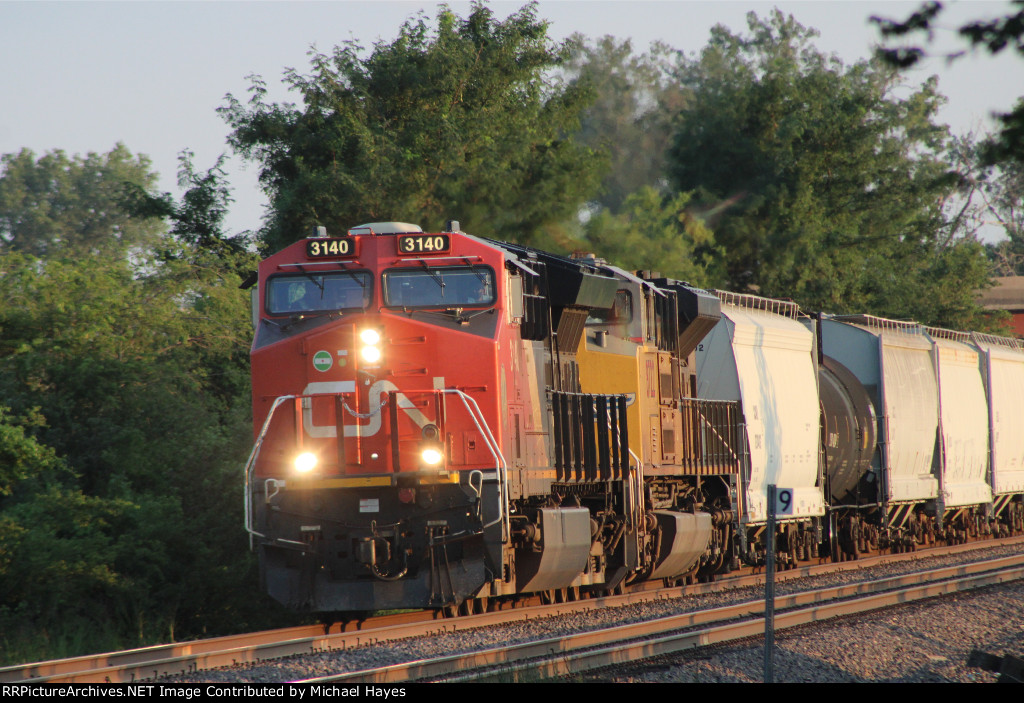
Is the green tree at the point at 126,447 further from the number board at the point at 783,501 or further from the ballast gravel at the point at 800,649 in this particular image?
the number board at the point at 783,501

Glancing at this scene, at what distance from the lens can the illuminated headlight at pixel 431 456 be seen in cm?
1103

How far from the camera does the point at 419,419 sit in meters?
11.3

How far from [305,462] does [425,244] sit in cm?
246

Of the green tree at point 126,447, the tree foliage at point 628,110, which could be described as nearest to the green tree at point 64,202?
the tree foliage at point 628,110

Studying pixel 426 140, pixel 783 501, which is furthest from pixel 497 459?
pixel 426 140

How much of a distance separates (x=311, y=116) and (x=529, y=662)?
16.3 metres

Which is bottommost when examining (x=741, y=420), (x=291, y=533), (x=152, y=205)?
(x=291, y=533)

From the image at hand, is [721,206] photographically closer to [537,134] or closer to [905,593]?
[537,134]

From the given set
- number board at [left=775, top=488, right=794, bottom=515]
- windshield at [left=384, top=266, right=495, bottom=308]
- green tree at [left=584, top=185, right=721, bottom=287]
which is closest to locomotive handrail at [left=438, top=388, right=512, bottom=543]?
windshield at [left=384, top=266, right=495, bottom=308]

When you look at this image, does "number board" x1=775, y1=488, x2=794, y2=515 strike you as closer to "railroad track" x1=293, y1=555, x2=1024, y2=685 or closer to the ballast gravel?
the ballast gravel

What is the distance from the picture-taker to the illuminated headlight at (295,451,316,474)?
11.2 meters

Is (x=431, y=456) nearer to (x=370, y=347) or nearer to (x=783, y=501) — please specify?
(x=370, y=347)
